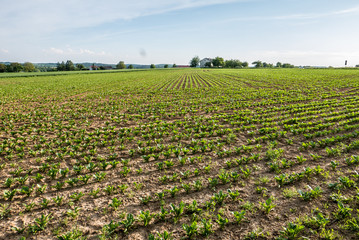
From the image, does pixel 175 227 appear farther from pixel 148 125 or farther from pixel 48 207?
pixel 148 125

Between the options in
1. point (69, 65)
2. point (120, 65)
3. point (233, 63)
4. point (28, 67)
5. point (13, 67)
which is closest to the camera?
point (13, 67)

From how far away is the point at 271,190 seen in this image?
18.4ft

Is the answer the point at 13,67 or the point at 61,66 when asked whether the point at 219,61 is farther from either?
the point at 13,67

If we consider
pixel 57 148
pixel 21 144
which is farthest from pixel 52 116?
pixel 57 148

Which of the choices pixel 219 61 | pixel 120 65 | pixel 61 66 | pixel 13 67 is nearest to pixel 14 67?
pixel 13 67

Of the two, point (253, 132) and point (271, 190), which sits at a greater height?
point (253, 132)

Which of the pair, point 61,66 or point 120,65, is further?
point 120,65

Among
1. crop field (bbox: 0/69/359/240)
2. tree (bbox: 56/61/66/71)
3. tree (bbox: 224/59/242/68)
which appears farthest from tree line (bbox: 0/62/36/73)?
tree (bbox: 224/59/242/68)

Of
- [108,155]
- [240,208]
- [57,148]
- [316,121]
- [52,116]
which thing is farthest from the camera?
[52,116]

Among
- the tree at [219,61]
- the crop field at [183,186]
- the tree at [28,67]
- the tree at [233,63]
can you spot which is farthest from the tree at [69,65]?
the crop field at [183,186]

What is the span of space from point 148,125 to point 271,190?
26.5 feet

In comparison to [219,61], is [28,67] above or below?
below

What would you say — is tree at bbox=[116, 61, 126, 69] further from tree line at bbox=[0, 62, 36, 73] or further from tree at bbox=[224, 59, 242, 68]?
tree at bbox=[224, 59, 242, 68]

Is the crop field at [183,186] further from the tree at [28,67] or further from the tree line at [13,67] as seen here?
the tree at [28,67]
